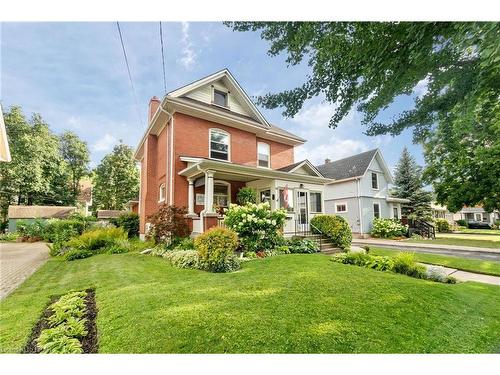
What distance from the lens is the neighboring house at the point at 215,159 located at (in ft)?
22.1

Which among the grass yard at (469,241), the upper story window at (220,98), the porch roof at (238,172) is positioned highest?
the upper story window at (220,98)

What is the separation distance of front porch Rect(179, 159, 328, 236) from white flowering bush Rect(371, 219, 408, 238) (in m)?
5.10

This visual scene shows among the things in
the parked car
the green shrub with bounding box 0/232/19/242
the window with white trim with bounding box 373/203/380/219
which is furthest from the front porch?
the parked car

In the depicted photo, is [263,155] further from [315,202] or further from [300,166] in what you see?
[315,202]

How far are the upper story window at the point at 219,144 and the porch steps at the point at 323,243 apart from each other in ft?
11.7

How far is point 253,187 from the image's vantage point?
25.4 feet

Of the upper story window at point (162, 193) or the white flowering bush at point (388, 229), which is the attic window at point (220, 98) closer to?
the upper story window at point (162, 193)

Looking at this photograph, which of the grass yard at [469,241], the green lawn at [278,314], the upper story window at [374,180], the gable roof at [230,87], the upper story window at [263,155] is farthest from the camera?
the upper story window at [374,180]

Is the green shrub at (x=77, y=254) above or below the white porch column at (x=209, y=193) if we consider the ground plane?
below

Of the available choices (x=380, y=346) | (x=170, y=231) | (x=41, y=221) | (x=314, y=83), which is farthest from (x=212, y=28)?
(x=41, y=221)

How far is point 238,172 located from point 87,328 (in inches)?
197

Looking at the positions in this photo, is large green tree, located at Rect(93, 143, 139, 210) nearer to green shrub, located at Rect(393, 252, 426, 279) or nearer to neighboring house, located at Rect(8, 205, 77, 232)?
neighboring house, located at Rect(8, 205, 77, 232)

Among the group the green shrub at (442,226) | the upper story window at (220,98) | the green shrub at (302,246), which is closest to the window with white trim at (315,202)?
the green shrub at (302,246)
